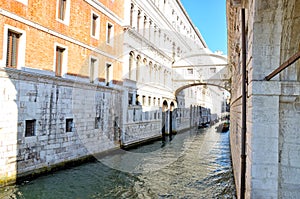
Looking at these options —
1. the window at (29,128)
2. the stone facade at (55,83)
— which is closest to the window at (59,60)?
the stone facade at (55,83)

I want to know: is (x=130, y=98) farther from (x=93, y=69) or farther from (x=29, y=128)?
(x=29, y=128)

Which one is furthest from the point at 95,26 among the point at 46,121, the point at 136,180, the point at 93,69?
the point at 136,180

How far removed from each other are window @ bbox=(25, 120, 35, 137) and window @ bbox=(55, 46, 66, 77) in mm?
1971

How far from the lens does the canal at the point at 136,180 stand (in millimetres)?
6363

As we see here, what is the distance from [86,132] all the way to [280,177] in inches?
315

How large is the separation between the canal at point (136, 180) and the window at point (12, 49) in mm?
3295

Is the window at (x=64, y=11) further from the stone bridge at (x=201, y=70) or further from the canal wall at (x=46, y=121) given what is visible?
the stone bridge at (x=201, y=70)

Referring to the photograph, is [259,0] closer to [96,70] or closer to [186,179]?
[186,179]

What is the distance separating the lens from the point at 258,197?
311cm

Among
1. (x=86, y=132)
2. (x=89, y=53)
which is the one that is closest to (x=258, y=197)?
Answer: (x=86, y=132)

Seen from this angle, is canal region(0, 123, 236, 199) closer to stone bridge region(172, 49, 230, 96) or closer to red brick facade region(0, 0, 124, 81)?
red brick facade region(0, 0, 124, 81)

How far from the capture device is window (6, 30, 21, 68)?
683cm

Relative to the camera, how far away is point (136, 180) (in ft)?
25.2

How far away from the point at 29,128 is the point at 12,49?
2.29 meters
